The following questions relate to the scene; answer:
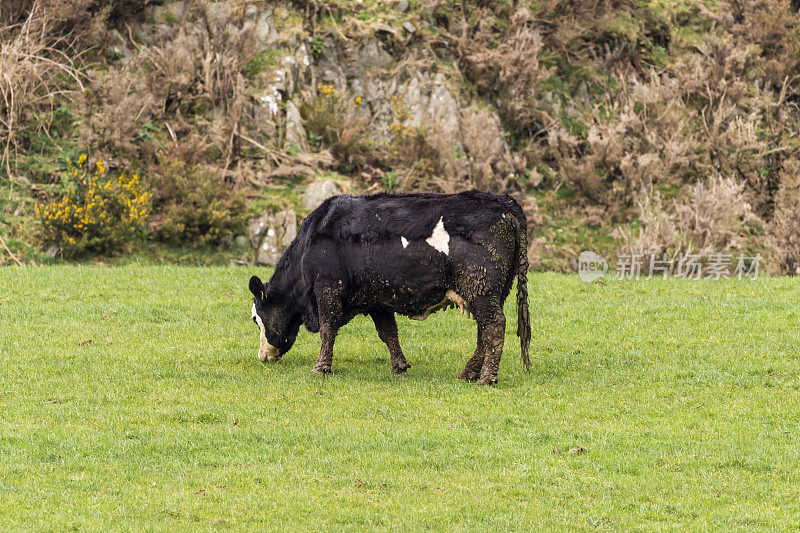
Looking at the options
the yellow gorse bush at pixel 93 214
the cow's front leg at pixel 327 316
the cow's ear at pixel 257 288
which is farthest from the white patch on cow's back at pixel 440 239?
the yellow gorse bush at pixel 93 214

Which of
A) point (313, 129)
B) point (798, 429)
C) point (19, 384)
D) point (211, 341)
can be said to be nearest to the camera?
point (798, 429)

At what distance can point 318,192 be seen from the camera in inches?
1113

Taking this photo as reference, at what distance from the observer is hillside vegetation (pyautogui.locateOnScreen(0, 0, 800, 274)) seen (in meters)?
27.0

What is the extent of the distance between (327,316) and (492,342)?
8.61ft

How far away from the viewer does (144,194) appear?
26.1 m

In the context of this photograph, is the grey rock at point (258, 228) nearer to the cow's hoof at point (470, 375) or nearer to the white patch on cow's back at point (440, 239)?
the cow's hoof at point (470, 375)

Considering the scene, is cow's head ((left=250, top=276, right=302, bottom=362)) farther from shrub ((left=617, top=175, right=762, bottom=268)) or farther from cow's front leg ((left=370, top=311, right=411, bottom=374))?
shrub ((left=617, top=175, right=762, bottom=268))

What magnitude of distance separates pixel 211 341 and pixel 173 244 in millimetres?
10859

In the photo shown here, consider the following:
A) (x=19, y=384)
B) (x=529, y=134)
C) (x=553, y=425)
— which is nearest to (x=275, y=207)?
(x=529, y=134)

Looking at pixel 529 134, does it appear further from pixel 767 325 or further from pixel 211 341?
pixel 211 341

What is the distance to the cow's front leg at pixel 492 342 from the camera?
→ 1352 centimetres

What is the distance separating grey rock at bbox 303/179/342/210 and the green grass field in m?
9.17

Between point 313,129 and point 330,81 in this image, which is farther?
point 330,81

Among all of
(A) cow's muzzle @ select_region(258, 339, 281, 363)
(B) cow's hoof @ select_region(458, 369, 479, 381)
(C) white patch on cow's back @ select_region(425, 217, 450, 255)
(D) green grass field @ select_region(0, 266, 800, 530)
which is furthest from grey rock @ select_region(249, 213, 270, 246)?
(C) white patch on cow's back @ select_region(425, 217, 450, 255)
